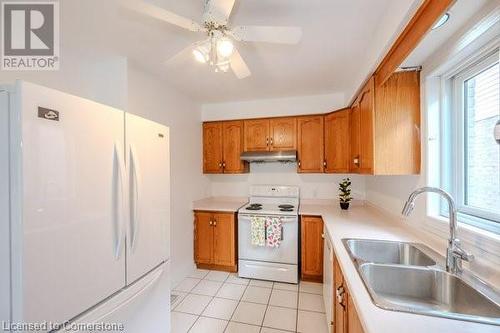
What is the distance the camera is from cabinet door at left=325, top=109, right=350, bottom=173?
2.78 meters

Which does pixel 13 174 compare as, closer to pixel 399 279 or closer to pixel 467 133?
pixel 399 279

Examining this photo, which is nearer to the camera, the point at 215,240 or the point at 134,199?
the point at 134,199

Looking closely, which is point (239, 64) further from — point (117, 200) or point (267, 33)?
point (117, 200)

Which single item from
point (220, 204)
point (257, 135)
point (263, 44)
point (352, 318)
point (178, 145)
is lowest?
point (352, 318)

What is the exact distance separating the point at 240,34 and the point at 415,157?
58.9 inches

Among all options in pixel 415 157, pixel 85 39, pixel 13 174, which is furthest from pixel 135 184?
pixel 415 157

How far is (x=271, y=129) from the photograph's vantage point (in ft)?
10.4

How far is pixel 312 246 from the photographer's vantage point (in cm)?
269

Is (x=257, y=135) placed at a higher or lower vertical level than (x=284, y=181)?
higher

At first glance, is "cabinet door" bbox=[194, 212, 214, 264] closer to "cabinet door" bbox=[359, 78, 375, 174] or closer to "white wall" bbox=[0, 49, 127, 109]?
"white wall" bbox=[0, 49, 127, 109]

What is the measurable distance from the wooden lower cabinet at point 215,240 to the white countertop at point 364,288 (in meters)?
1.22

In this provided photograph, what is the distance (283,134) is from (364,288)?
7.72ft

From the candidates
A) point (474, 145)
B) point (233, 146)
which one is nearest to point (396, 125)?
point (474, 145)

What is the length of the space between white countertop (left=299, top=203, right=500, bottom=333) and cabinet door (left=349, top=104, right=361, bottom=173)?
Answer: 54 cm
